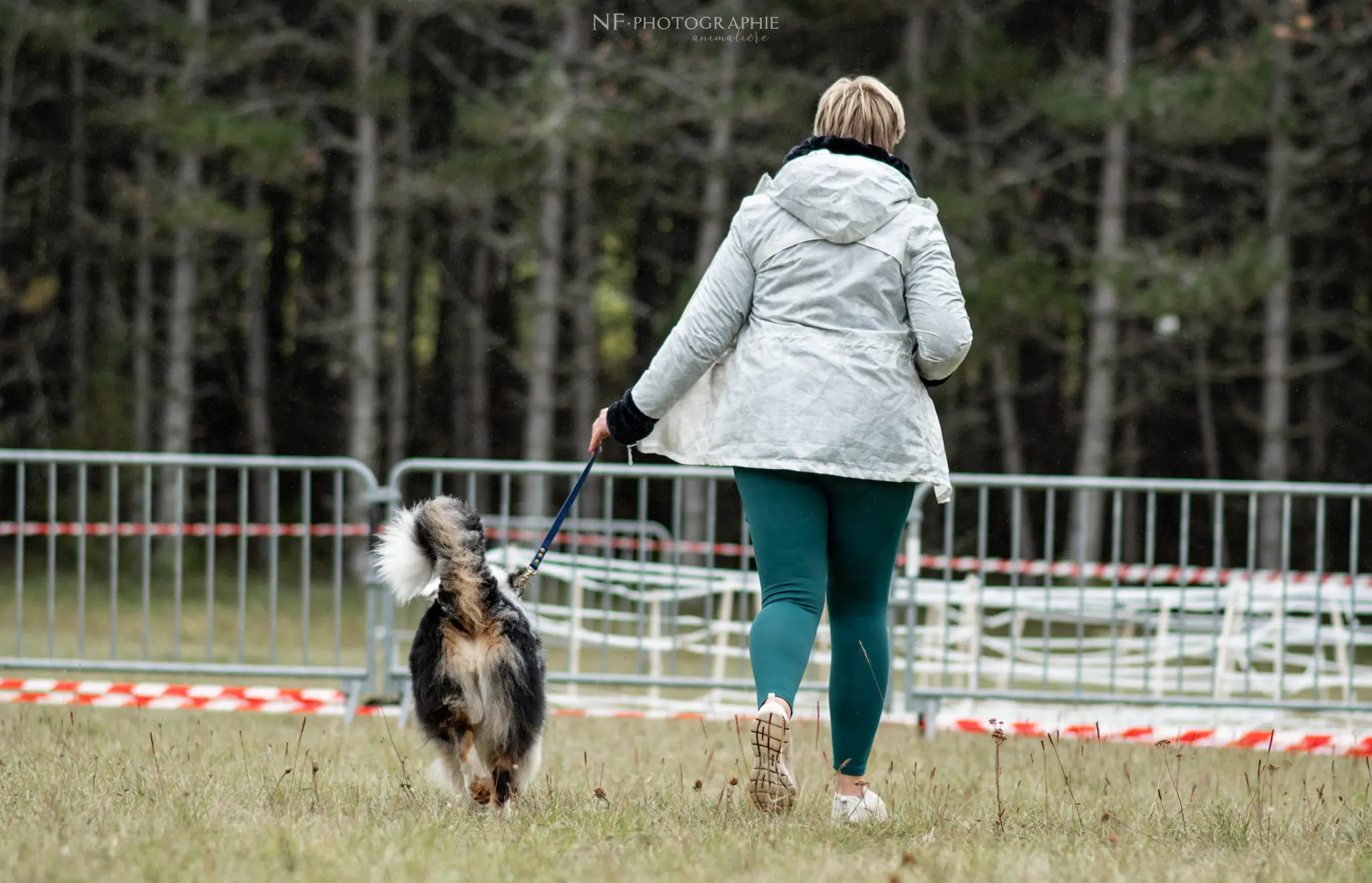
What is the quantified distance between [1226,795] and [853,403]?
6.54 ft

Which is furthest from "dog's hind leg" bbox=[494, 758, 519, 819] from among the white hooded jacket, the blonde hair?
the blonde hair

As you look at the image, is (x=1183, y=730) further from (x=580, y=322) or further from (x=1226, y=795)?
(x=580, y=322)

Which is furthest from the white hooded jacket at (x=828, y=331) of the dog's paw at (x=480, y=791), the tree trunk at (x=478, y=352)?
the tree trunk at (x=478, y=352)

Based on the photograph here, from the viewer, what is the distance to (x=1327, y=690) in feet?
37.3

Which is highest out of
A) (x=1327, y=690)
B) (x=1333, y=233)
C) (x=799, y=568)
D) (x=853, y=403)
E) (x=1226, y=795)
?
(x=1333, y=233)

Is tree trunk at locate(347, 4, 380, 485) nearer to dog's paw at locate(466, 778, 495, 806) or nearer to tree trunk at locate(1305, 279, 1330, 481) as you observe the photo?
tree trunk at locate(1305, 279, 1330, 481)

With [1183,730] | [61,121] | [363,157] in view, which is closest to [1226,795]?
[1183,730]

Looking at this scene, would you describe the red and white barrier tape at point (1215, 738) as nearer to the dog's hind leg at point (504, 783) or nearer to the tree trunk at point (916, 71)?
the dog's hind leg at point (504, 783)

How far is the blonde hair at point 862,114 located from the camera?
13.6 ft

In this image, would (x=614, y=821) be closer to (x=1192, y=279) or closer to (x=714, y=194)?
(x=1192, y=279)

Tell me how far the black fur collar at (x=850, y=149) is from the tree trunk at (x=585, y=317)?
47.9 ft

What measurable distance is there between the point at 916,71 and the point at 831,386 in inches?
533

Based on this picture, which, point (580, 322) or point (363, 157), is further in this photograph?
point (580, 322)

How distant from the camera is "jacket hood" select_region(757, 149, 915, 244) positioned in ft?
13.1
